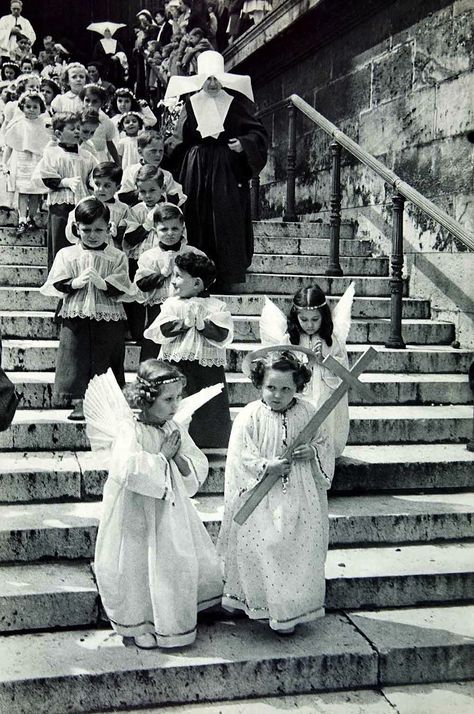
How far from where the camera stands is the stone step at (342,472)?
446 cm

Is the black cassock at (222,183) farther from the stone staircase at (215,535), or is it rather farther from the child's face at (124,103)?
the child's face at (124,103)

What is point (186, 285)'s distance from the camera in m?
4.92

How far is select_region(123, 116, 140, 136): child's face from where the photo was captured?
9195 millimetres

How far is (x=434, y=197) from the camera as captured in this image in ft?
23.7

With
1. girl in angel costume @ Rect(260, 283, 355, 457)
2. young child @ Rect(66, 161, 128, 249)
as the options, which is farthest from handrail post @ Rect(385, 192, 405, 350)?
young child @ Rect(66, 161, 128, 249)

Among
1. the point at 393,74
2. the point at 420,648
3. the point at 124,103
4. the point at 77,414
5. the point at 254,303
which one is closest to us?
the point at 420,648

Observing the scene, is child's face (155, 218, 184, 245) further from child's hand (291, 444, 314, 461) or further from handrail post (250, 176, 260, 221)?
handrail post (250, 176, 260, 221)

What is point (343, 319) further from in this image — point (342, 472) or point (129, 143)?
point (129, 143)

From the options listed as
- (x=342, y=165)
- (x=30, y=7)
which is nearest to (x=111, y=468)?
(x=342, y=165)

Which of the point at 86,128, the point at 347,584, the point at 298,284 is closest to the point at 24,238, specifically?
the point at 86,128

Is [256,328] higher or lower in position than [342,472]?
higher

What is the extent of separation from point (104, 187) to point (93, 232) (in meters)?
1.12

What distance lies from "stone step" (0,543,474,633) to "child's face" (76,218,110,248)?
2054mm

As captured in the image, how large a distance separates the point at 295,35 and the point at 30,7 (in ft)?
41.3
